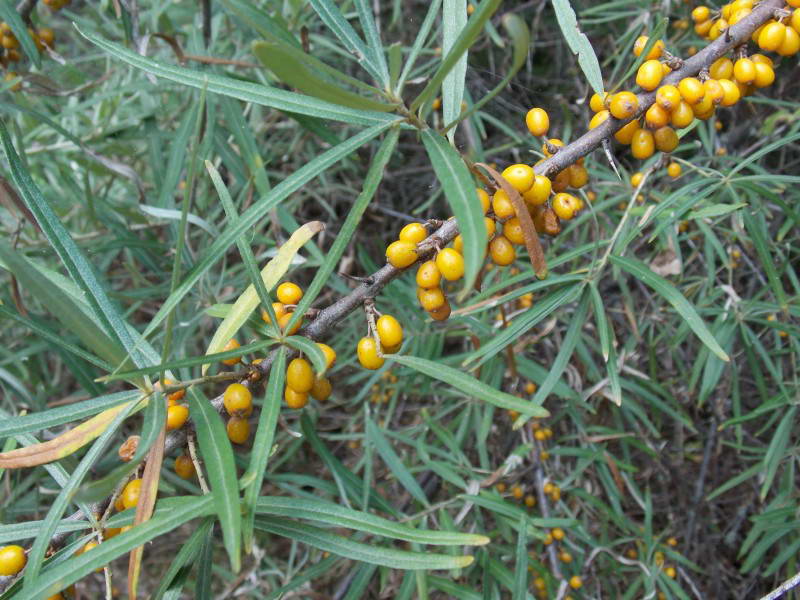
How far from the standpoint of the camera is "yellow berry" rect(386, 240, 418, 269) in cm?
84

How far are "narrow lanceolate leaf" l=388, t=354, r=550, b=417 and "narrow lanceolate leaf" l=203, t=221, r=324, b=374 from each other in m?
0.22

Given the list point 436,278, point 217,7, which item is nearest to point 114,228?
point 217,7

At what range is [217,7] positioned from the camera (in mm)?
2279

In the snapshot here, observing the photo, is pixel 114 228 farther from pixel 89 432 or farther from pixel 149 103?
pixel 89 432

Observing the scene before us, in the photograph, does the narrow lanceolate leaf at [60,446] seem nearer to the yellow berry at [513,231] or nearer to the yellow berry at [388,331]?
the yellow berry at [388,331]

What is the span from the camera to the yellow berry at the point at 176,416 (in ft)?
2.72

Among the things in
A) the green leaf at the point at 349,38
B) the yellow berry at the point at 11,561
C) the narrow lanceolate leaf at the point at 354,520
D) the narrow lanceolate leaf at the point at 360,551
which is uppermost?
the green leaf at the point at 349,38

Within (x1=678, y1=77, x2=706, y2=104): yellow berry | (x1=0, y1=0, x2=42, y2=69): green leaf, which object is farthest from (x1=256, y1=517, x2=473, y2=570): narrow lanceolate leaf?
(x1=0, y1=0, x2=42, y2=69): green leaf

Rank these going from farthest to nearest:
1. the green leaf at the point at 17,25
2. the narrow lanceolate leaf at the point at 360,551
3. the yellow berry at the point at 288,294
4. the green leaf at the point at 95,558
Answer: the green leaf at the point at 17,25
the yellow berry at the point at 288,294
the narrow lanceolate leaf at the point at 360,551
the green leaf at the point at 95,558

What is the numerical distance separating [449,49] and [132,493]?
2.48ft

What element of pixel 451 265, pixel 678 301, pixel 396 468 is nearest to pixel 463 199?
pixel 451 265


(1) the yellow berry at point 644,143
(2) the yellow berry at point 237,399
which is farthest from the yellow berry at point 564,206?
(2) the yellow berry at point 237,399

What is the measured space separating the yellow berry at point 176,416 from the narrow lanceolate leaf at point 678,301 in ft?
2.56

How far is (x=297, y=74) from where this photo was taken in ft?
2.07
